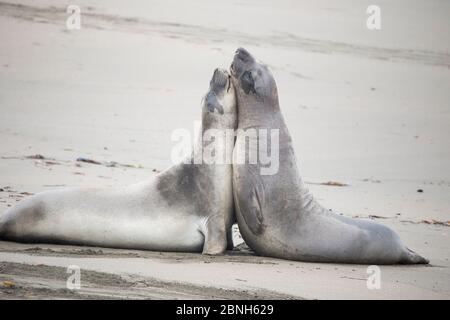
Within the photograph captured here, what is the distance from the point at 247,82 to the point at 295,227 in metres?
1.23

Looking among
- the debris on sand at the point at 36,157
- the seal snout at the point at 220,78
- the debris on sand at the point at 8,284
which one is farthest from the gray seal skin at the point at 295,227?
the debris on sand at the point at 36,157

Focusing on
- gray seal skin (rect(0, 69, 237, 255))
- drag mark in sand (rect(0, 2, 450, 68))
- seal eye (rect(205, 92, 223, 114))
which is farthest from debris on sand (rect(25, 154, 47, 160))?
drag mark in sand (rect(0, 2, 450, 68))

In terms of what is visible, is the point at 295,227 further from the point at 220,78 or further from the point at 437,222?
the point at 437,222

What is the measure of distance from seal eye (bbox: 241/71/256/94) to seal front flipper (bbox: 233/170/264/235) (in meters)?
0.74

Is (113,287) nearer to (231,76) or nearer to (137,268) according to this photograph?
(137,268)

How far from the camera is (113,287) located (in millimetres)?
6340

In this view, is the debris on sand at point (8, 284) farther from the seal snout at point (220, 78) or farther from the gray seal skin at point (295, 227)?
the seal snout at point (220, 78)

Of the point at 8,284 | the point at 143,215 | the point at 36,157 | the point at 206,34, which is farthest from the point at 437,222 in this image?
the point at 206,34

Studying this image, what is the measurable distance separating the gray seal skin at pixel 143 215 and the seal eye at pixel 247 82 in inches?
26.6

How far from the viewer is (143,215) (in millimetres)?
8000

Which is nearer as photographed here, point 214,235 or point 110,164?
point 214,235

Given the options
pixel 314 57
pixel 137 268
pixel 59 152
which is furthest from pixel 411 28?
pixel 137 268

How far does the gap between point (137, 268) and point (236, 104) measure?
1931 millimetres

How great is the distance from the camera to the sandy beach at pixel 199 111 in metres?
7.00
